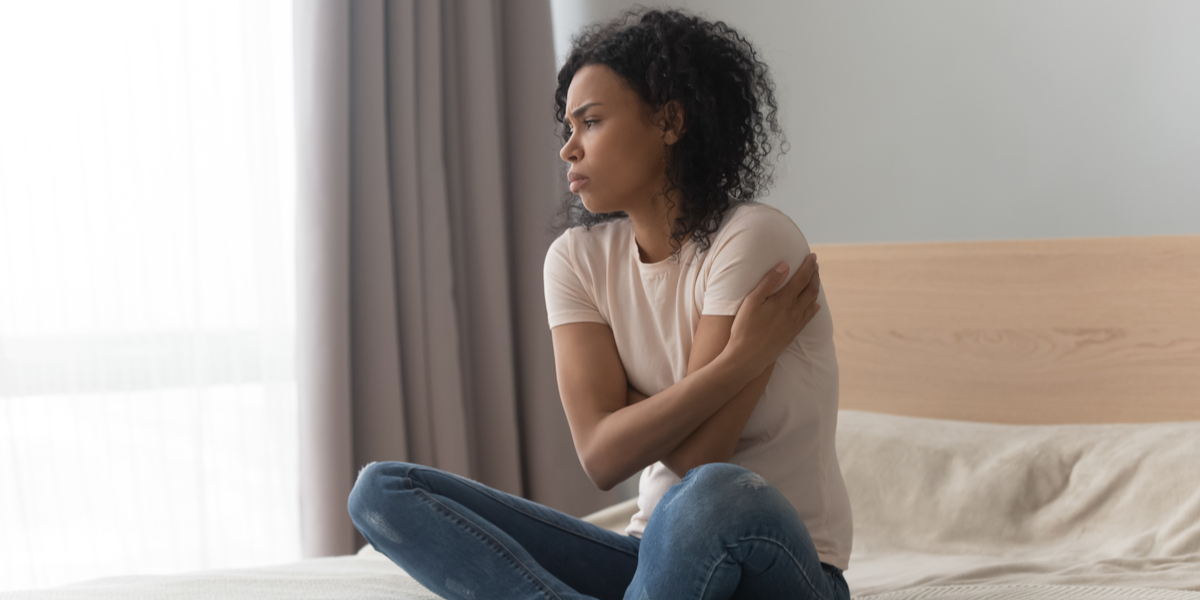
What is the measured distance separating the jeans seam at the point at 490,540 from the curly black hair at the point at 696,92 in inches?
Answer: 17.4

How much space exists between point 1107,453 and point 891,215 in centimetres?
70

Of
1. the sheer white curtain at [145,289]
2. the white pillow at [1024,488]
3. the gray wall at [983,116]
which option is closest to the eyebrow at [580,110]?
the white pillow at [1024,488]

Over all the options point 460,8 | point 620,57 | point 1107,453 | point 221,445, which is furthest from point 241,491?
point 1107,453

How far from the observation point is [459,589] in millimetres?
1009

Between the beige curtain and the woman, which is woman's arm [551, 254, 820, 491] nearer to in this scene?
the woman

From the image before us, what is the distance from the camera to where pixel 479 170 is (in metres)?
2.42

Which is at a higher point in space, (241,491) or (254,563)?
(241,491)

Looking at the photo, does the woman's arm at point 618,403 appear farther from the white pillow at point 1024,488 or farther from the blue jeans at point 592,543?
the white pillow at point 1024,488

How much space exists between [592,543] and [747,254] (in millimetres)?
403

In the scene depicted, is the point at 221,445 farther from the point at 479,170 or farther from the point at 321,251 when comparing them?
the point at 479,170

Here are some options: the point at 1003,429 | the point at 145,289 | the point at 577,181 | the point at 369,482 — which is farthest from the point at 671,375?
the point at 145,289

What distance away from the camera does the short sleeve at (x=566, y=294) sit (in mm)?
1249

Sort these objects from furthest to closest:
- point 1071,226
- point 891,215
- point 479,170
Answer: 1. point 479,170
2. point 891,215
3. point 1071,226

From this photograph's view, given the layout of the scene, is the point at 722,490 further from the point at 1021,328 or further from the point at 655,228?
the point at 1021,328
